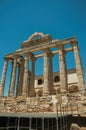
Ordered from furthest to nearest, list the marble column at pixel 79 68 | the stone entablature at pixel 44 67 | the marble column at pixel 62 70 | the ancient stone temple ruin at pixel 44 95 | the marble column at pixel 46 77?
the marble column at pixel 46 77 < the marble column at pixel 62 70 < the stone entablature at pixel 44 67 < the marble column at pixel 79 68 < the ancient stone temple ruin at pixel 44 95

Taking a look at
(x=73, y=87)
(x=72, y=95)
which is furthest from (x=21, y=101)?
(x=73, y=87)

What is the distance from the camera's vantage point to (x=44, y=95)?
22.5 meters

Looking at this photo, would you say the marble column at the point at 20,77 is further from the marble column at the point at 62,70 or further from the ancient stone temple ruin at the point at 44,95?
the marble column at the point at 62,70

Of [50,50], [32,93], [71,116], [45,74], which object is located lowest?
[71,116]

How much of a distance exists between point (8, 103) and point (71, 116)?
10855 millimetres

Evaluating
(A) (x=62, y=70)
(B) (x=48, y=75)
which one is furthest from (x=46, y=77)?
(A) (x=62, y=70)

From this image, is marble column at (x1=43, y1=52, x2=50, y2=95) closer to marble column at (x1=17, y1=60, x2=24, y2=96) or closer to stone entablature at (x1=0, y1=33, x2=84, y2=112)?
stone entablature at (x1=0, y1=33, x2=84, y2=112)

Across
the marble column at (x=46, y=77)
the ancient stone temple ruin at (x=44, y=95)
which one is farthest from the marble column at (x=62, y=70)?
the marble column at (x=46, y=77)

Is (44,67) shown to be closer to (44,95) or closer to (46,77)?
(46,77)

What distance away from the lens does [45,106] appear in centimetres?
1809

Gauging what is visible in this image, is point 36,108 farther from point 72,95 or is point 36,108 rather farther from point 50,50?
point 50,50

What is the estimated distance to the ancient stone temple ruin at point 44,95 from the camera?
10391 mm

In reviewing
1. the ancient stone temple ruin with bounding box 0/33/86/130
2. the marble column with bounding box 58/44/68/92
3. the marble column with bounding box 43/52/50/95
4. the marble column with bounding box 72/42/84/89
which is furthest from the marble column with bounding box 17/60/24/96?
the marble column with bounding box 72/42/84/89

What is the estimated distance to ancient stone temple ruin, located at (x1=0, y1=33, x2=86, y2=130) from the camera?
34.1 ft
